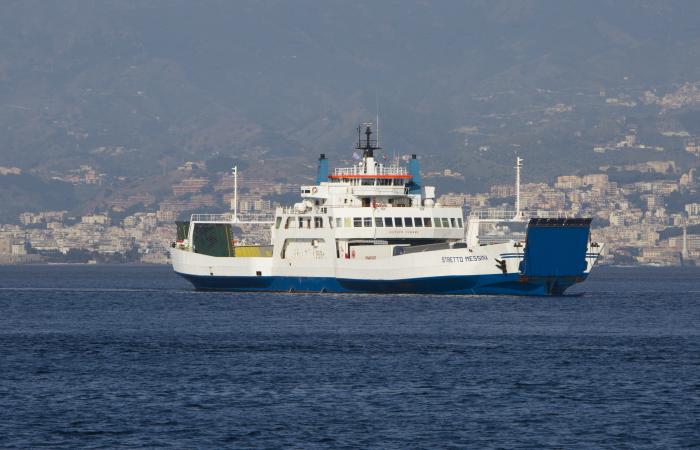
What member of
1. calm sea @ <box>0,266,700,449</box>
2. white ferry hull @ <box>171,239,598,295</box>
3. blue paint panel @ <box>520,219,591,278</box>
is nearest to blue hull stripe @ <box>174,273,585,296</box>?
white ferry hull @ <box>171,239,598,295</box>

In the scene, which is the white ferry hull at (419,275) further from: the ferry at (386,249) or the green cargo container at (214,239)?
the green cargo container at (214,239)

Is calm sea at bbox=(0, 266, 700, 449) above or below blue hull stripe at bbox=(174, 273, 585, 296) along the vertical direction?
below

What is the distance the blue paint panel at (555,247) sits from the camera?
94.1 meters

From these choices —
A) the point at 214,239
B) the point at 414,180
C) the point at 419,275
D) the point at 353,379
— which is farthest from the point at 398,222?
the point at 353,379

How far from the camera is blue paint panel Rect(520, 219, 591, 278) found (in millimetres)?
94125

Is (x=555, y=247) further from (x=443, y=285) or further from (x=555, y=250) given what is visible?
(x=443, y=285)

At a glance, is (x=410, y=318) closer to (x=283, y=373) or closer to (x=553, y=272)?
(x=553, y=272)

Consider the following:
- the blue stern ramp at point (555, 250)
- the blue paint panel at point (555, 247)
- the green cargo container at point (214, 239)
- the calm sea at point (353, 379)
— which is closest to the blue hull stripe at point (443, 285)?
the blue stern ramp at point (555, 250)

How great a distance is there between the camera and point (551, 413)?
162 feet

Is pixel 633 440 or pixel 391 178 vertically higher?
pixel 391 178

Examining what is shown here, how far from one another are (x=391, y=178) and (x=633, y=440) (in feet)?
195

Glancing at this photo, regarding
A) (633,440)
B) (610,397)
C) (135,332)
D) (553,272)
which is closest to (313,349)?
(135,332)

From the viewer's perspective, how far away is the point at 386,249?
325 feet

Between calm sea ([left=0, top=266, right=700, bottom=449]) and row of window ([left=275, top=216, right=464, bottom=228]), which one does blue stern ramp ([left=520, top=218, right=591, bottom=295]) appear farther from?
row of window ([left=275, top=216, right=464, bottom=228])
